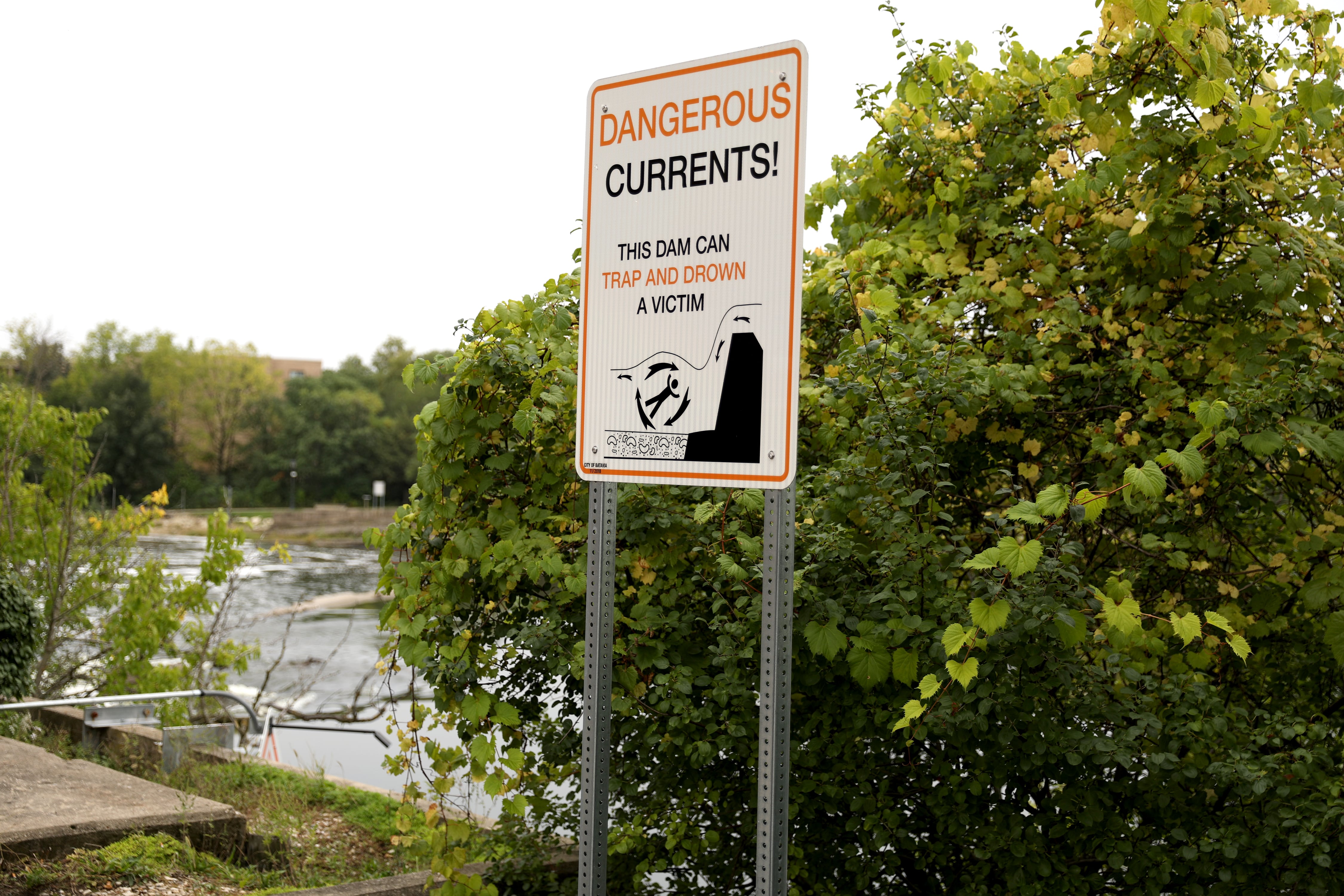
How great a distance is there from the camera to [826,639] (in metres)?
3.18

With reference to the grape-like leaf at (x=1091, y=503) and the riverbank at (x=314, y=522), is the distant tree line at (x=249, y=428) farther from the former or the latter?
the grape-like leaf at (x=1091, y=503)

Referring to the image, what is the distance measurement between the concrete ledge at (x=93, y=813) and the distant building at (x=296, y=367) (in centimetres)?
10829

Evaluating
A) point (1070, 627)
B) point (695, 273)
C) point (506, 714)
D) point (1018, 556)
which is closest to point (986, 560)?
point (1018, 556)

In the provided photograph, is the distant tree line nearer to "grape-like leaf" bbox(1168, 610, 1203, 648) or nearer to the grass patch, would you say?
the grass patch

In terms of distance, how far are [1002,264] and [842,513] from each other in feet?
4.37

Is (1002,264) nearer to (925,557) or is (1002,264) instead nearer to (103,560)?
(925,557)

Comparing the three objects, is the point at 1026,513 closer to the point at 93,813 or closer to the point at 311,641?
the point at 93,813

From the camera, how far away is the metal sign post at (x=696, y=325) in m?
2.40

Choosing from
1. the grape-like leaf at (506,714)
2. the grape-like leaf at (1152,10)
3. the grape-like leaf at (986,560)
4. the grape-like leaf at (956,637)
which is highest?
the grape-like leaf at (1152,10)

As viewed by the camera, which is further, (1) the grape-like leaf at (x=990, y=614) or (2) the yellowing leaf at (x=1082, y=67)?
(2) the yellowing leaf at (x=1082, y=67)

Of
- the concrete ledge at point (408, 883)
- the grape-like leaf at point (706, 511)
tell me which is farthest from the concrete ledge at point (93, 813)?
the grape-like leaf at point (706, 511)

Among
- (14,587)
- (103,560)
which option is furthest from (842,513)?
(103,560)

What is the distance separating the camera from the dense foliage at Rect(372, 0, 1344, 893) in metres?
3.20

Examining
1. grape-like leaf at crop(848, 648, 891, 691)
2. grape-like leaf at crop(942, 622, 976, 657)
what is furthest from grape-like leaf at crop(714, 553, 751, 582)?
grape-like leaf at crop(942, 622, 976, 657)
